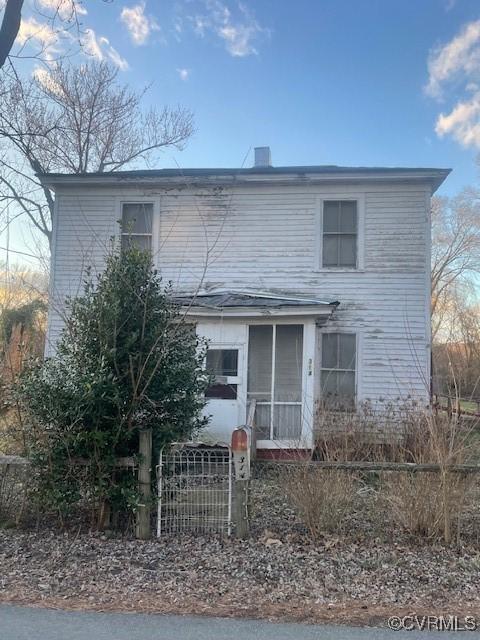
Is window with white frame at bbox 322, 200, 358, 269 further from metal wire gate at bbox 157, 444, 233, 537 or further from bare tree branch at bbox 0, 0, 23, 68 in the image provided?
metal wire gate at bbox 157, 444, 233, 537

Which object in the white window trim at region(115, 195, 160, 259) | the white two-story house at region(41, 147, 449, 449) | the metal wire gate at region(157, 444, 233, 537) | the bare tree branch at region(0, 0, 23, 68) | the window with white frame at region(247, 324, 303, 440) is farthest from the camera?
the white window trim at region(115, 195, 160, 259)

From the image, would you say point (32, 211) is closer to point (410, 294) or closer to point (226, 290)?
point (226, 290)

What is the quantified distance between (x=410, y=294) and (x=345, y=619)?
8.41m

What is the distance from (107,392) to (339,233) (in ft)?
25.4

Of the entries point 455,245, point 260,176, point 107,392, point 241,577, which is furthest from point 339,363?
point 455,245

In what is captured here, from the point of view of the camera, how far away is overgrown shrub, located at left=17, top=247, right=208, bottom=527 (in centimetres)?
469

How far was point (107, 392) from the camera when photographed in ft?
15.4

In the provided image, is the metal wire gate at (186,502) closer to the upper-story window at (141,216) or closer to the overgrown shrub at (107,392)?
the overgrown shrub at (107,392)

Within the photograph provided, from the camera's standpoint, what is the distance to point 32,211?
19.6 m

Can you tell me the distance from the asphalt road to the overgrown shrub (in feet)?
4.86

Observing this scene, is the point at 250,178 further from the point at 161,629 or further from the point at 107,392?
the point at 161,629

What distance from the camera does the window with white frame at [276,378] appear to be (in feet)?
30.2

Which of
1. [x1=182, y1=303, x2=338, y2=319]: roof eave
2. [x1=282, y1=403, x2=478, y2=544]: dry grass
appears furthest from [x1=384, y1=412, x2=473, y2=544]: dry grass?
[x1=182, y1=303, x2=338, y2=319]: roof eave
